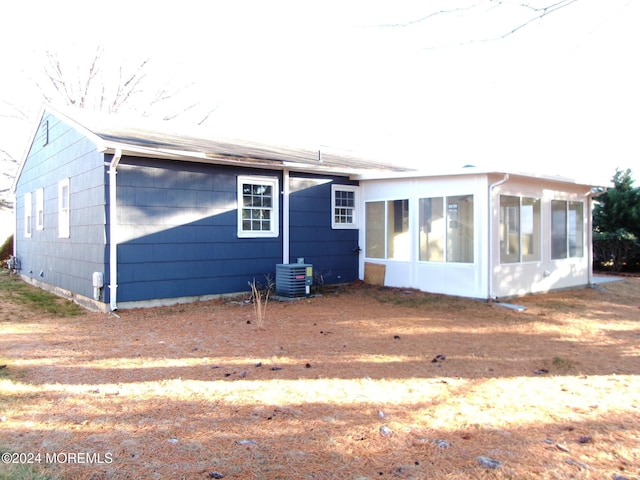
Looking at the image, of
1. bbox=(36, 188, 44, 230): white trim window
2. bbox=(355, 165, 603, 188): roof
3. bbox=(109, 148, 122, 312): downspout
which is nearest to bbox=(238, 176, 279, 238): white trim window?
bbox=(355, 165, 603, 188): roof

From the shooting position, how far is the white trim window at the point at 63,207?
35.4 ft

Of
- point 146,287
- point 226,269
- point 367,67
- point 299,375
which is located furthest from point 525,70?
point 146,287

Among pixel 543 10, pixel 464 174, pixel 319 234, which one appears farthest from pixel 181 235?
pixel 543 10

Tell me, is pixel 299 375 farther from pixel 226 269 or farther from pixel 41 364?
pixel 226 269

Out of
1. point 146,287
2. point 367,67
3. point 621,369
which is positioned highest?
point 367,67

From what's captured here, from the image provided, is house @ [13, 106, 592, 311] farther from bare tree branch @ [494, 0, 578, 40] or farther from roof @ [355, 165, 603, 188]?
bare tree branch @ [494, 0, 578, 40]

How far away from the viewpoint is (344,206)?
1216cm

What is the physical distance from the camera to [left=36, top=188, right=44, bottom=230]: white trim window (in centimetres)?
1295

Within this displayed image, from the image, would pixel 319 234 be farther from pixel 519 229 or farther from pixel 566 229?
pixel 566 229

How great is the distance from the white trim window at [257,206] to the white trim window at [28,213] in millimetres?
7534

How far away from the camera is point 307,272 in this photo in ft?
34.0

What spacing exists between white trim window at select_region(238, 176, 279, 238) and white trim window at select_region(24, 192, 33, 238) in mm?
7534

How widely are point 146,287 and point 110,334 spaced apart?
208 centimetres

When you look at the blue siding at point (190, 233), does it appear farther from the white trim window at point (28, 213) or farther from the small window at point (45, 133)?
the white trim window at point (28, 213)
